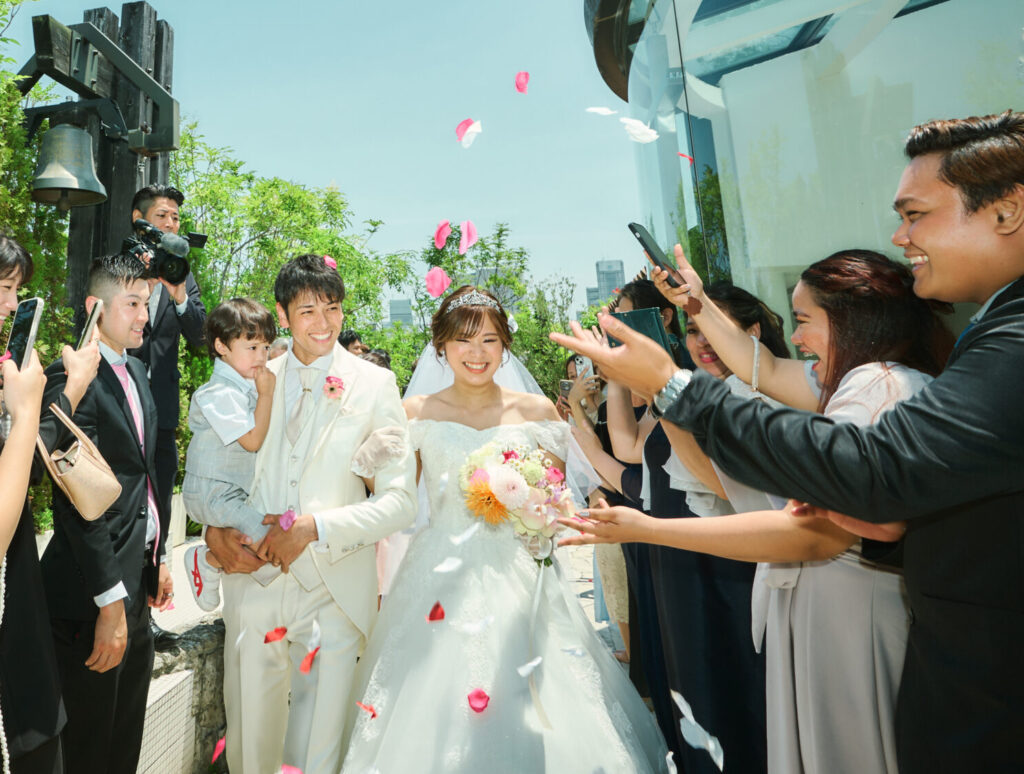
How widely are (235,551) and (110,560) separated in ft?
1.57

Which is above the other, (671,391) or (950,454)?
(671,391)

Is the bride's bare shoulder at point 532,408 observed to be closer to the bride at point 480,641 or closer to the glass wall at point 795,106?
the bride at point 480,641

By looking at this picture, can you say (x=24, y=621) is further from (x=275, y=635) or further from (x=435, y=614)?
(x=435, y=614)

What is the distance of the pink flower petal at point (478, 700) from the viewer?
241cm

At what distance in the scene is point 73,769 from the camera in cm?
217

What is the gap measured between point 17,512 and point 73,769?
4.10ft

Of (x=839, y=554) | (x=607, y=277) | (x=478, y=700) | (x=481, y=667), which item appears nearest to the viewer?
(x=839, y=554)

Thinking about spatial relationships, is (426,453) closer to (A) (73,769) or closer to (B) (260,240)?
(A) (73,769)

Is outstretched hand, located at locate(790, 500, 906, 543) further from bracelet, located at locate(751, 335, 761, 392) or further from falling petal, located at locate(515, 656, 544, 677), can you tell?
falling petal, located at locate(515, 656, 544, 677)

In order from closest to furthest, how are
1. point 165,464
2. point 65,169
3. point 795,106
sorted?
point 65,169 < point 165,464 < point 795,106

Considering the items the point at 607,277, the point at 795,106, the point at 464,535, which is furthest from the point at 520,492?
the point at 607,277

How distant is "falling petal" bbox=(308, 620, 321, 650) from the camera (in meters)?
2.64

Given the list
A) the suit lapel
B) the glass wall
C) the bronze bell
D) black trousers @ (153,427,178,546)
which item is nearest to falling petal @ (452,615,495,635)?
the suit lapel

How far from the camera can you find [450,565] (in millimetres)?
2855
